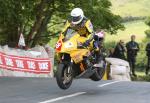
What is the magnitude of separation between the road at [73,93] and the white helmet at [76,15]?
1.66 metres

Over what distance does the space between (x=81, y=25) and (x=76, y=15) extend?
0.33 metres

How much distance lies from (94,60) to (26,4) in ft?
48.6

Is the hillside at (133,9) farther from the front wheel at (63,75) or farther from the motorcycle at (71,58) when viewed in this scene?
the front wheel at (63,75)

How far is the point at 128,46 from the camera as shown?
24578mm

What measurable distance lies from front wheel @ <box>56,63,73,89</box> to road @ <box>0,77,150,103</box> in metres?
0.25

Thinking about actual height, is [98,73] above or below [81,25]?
below

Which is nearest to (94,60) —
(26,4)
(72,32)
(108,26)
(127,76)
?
(72,32)

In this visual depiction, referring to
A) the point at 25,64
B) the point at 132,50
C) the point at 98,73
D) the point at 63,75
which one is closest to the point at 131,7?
the point at 132,50

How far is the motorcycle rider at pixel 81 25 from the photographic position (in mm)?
12336

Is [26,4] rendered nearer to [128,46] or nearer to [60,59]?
[128,46]

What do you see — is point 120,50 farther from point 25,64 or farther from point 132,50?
point 25,64

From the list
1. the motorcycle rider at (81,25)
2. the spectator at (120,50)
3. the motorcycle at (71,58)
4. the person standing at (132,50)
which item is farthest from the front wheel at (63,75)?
the person standing at (132,50)

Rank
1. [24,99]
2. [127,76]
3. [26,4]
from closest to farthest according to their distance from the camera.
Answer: [24,99] < [127,76] < [26,4]

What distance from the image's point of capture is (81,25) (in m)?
12.5
